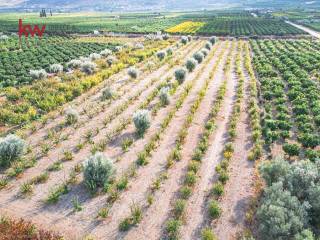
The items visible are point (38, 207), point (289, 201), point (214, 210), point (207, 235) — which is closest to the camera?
point (207, 235)

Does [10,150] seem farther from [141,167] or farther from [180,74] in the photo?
[180,74]

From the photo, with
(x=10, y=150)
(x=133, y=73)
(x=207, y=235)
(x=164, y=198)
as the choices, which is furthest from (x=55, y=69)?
(x=207, y=235)

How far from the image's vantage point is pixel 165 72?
145ft

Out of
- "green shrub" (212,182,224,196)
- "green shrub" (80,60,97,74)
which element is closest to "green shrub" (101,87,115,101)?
"green shrub" (80,60,97,74)

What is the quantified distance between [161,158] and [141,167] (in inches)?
63.5

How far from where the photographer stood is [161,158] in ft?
68.2

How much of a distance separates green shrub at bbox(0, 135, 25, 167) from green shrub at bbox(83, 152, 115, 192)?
501 centimetres

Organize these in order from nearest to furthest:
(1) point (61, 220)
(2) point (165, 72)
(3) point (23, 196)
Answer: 1. (1) point (61, 220)
2. (3) point (23, 196)
3. (2) point (165, 72)

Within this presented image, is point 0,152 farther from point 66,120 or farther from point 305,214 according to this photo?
point 305,214

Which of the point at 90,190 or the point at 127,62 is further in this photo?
the point at 127,62

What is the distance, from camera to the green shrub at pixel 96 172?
1727 cm

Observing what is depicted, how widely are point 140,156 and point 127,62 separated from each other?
3205 cm

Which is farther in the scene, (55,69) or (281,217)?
(55,69)

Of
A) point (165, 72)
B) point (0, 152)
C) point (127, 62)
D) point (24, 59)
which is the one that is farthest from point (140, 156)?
point (24, 59)
